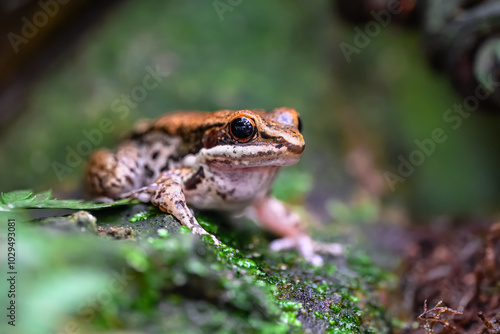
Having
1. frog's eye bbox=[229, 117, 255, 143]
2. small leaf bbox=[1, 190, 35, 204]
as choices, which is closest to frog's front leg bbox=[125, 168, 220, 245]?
frog's eye bbox=[229, 117, 255, 143]

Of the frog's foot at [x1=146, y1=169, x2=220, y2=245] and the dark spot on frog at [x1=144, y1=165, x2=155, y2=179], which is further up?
the dark spot on frog at [x1=144, y1=165, x2=155, y2=179]

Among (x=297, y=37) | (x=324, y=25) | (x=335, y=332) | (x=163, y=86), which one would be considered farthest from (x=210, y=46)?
(x=335, y=332)

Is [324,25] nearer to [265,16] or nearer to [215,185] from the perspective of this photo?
[265,16]

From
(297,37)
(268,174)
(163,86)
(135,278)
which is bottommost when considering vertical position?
(135,278)

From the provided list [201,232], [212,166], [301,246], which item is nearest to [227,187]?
[212,166]

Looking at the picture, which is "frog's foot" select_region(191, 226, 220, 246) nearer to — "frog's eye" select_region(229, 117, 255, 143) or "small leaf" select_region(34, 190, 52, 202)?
"frog's eye" select_region(229, 117, 255, 143)

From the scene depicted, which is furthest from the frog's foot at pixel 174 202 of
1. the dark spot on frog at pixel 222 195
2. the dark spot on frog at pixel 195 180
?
the dark spot on frog at pixel 222 195

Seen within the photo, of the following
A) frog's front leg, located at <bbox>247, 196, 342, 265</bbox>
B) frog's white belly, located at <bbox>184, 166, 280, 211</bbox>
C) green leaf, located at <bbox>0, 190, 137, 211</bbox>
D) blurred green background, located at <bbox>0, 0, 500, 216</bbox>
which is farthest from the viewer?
blurred green background, located at <bbox>0, 0, 500, 216</bbox>

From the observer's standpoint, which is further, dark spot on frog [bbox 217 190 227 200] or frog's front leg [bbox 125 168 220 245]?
dark spot on frog [bbox 217 190 227 200]
